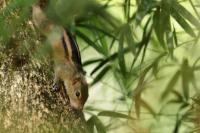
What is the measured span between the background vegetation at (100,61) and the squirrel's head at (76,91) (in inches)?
1.8

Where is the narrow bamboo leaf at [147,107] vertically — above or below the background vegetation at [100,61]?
below

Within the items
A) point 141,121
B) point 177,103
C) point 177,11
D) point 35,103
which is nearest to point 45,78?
point 35,103

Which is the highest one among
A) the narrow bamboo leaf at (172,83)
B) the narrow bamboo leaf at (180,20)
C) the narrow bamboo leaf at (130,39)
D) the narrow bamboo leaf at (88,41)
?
the narrow bamboo leaf at (180,20)

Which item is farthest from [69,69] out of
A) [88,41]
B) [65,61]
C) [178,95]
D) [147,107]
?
[178,95]

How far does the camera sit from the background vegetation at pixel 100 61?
87cm

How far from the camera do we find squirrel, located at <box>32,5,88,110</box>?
33.8 inches

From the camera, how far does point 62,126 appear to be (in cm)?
88

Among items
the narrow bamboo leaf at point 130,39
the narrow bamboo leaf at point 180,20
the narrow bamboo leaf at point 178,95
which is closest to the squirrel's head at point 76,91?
the narrow bamboo leaf at point 130,39

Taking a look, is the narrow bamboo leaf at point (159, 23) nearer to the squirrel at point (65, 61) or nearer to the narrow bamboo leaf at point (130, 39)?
the narrow bamboo leaf at point (130, 39)

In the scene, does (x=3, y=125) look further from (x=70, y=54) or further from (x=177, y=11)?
(x=177, y=11)

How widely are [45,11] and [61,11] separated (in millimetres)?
67

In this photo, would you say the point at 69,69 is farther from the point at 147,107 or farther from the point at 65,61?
the point at 147,107

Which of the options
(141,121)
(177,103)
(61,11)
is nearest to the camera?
(61,11)

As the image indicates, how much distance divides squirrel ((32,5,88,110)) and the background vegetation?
0.05 ft
